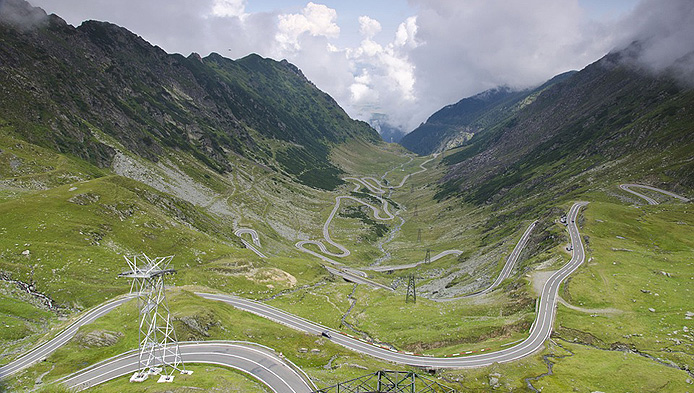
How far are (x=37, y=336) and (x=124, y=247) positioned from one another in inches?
1561

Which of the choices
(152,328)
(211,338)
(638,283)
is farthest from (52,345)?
(638,283)

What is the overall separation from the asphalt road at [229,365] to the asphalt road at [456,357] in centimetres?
1905

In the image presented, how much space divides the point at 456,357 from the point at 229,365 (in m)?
41.1

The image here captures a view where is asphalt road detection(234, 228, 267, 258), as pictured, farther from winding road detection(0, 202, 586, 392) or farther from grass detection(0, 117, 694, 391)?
winding road detection(0, 202, 586, 392)

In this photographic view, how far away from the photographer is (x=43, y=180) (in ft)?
405

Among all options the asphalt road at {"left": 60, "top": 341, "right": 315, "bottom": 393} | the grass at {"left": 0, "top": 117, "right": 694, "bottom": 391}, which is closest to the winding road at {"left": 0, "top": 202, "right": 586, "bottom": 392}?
the asphalt road at {"left": 60, "top": 341, "right": 315, "bottom": 393}

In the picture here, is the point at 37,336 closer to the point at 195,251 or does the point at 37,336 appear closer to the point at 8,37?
the point at 195,251

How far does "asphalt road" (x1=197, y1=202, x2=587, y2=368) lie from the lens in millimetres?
65031

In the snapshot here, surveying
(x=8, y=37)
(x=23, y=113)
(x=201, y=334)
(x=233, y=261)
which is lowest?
(x=201, y=334)

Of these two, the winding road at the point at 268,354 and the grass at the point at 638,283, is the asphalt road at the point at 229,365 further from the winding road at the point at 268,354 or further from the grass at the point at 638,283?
the grass at the point at 638,283

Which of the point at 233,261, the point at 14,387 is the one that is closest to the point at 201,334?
the point at 14,387

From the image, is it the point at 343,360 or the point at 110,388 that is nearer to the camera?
the point at 110,388

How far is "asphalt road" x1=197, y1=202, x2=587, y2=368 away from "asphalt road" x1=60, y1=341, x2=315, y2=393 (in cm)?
1905

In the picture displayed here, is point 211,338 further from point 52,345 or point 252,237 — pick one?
point 252,237
